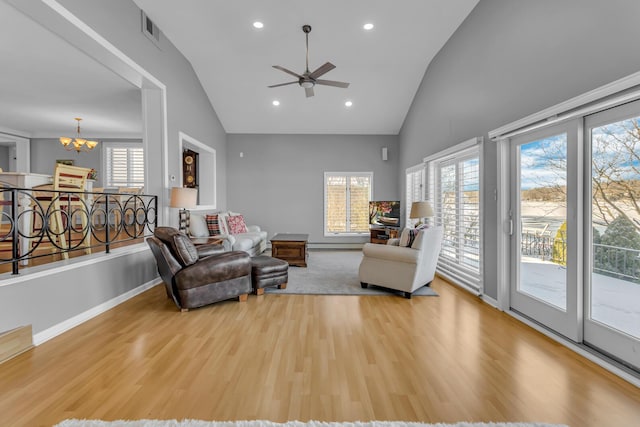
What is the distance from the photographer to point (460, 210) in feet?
14.5

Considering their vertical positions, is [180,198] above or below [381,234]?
above

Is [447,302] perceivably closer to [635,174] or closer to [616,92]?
[635,174]

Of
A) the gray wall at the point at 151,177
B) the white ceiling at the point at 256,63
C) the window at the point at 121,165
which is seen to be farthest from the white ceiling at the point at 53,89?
the gray wall at the point at 151,177

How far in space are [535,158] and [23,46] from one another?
6393mm

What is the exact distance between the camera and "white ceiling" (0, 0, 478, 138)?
405 centimetres

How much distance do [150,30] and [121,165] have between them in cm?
500

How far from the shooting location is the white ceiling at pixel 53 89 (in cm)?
371

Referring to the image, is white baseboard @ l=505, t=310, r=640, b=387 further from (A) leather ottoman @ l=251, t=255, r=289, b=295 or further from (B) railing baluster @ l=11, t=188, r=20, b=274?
(B) railing baluster @ l=11, t=188, r=20, b=274

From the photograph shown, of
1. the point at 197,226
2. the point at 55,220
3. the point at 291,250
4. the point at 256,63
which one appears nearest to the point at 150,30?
the point at 256,63

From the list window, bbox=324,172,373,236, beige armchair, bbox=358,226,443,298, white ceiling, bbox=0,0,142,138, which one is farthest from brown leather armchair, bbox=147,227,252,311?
window, bbox=324,172,373,236

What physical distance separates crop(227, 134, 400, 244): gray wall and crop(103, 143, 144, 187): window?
2586 mm

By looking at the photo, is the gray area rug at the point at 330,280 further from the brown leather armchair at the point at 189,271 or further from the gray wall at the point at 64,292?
the gray wall at the point at 64,292

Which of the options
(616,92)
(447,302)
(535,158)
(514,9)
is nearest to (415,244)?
(447,302)

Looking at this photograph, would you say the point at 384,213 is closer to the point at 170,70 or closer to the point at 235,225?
the point at 235,225
